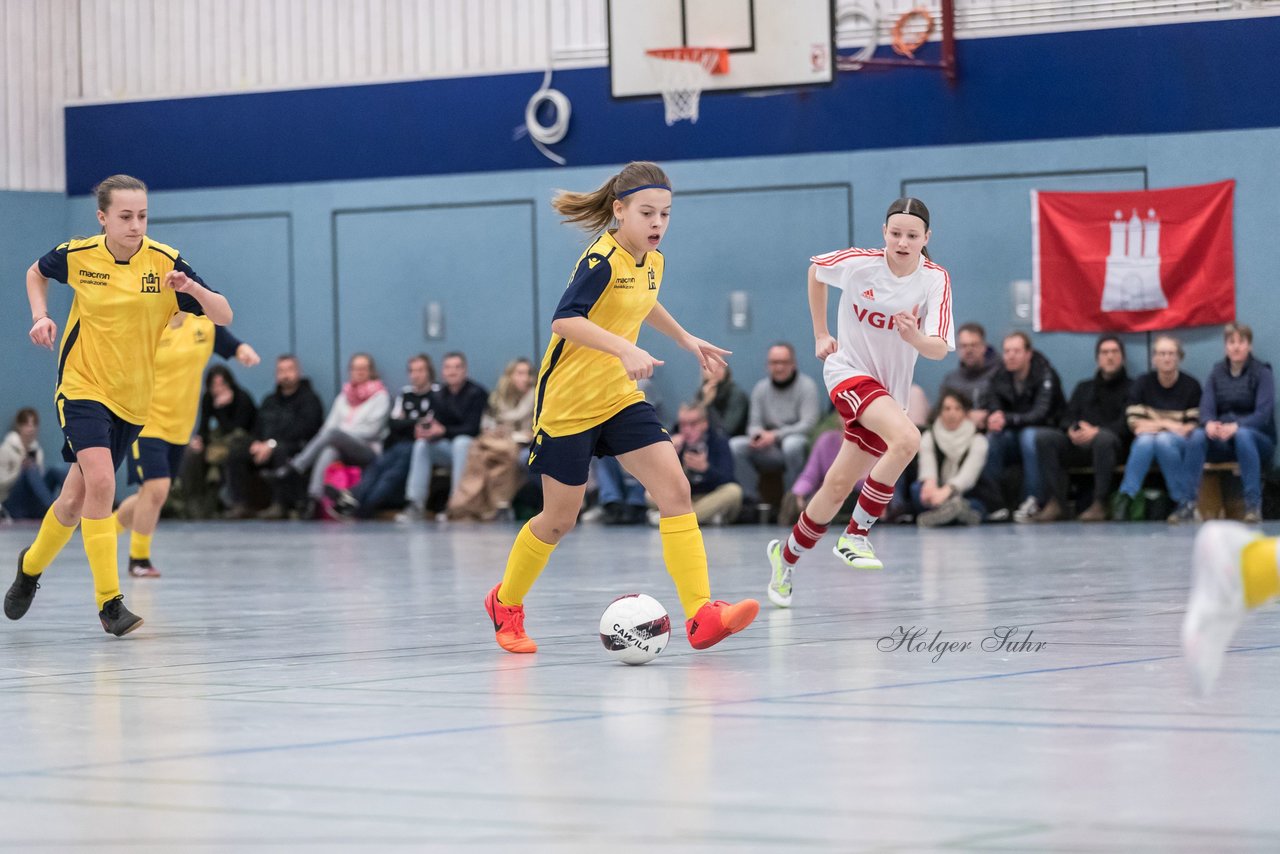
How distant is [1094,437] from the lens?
16594 mm

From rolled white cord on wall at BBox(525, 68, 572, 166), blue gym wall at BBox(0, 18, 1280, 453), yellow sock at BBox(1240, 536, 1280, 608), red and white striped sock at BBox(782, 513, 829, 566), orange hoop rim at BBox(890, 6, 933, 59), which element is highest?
orange hoop rim at BBox(890, 6, 933, 59)

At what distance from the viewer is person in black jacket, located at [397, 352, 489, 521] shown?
18781 millimetres

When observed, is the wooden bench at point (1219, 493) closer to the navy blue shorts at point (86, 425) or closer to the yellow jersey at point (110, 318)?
the yellow jersey at point (110, 318)

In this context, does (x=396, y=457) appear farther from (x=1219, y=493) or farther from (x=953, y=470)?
(x=1219, y=493)

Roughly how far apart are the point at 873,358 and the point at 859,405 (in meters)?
0.41

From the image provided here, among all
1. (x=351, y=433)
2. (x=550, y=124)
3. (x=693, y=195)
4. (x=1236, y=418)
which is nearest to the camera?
(x=1236, y=418)

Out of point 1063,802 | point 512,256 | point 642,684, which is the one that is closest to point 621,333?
point 642,684

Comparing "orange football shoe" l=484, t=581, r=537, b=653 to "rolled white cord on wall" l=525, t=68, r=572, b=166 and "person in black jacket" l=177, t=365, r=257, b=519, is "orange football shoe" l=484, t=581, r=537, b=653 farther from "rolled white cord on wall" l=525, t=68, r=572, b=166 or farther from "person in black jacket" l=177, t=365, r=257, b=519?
"person in black jacket" l=177, t=365, r=257, b=519

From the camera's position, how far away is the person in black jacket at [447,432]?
61.6 ft

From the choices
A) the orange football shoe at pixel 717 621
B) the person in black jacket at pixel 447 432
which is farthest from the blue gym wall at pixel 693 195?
the orange football shoe at pixel 717 621

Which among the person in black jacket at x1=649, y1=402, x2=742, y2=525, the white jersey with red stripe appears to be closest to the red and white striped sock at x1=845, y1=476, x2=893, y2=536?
the white jersey with red stripe

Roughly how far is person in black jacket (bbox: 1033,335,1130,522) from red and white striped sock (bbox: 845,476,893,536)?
7252 mm


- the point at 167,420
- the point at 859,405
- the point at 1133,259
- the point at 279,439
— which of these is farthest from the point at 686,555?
the point at 279,439

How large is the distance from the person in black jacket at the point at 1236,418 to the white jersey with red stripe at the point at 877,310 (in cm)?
728
